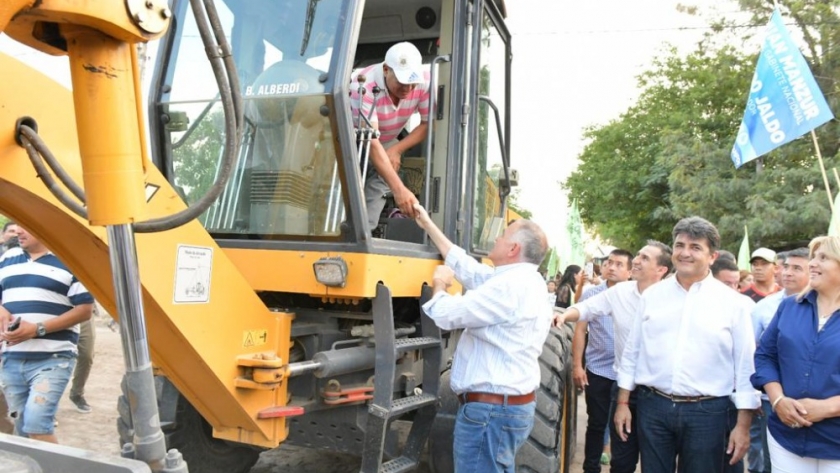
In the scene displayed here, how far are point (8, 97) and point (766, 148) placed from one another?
21.6ft

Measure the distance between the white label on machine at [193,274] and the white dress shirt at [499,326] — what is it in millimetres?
1069

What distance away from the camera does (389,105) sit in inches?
151

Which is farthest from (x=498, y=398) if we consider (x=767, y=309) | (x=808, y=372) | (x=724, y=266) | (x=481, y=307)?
(x=724, y=266)

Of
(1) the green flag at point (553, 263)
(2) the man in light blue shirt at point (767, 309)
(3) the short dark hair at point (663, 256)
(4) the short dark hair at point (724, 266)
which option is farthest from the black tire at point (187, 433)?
(1) the green flag at point (553, 263)

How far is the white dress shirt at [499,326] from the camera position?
3.15 m

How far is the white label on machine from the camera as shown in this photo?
250cm

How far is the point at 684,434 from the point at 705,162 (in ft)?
57.6

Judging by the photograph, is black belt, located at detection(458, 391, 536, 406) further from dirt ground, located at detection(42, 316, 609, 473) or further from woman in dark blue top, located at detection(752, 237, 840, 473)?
dirt ground, located at detection(42, 316, 609, 473)

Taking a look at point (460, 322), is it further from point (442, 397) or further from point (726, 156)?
point (726, 156)

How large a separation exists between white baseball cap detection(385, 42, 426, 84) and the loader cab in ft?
0.43

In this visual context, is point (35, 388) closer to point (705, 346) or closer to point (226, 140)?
point (226, 140)

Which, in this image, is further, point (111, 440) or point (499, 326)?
point (111, 440)

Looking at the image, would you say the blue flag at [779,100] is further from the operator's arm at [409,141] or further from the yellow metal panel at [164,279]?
the yellow metal panel at [164,279]

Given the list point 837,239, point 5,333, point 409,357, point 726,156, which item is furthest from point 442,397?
point 726,156
